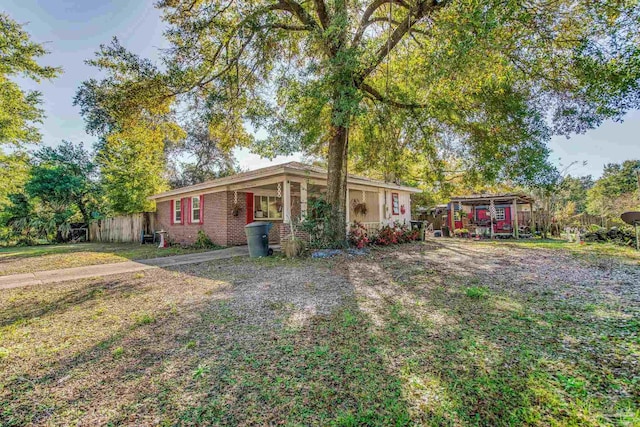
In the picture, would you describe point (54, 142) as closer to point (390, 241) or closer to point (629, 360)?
point (390, 241)

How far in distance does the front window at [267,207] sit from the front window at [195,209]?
283cm

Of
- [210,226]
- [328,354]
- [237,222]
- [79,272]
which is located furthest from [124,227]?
[328,354]

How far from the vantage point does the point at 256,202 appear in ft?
43.1

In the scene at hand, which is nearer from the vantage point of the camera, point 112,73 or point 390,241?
point 112,73

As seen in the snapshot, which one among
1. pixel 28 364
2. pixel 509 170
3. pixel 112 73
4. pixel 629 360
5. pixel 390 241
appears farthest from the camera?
pixel 390 241

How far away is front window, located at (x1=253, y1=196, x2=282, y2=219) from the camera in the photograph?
13172 mm

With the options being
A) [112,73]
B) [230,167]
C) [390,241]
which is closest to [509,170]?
[390,241]

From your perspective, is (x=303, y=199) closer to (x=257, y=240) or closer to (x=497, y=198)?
(x=257, y=240)

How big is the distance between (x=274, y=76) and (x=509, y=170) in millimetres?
8181

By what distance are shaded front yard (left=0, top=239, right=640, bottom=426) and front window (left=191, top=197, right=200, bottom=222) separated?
849cm

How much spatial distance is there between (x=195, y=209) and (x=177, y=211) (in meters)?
1.85

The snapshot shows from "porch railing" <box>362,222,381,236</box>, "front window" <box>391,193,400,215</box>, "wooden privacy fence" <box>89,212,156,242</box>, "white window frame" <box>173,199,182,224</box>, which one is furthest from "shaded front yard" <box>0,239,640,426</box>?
"wooden privacy fence" <box>89,212,156,242</box>

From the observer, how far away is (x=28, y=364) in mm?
2666

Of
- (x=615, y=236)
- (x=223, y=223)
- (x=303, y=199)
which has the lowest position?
(x=615, y=236)
